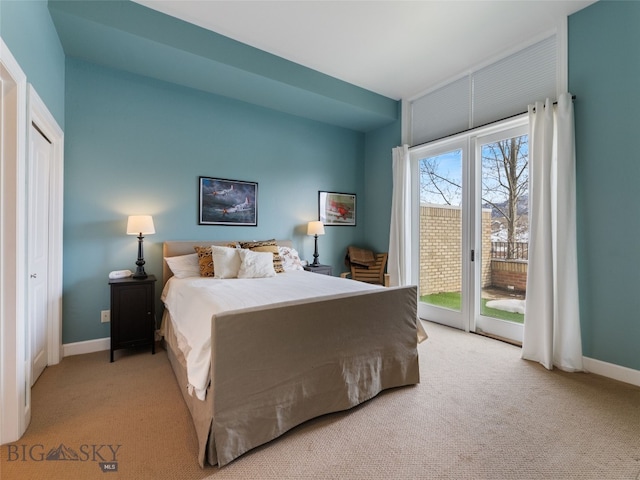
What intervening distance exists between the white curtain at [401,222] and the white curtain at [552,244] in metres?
1.53

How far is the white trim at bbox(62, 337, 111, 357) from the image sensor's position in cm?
283

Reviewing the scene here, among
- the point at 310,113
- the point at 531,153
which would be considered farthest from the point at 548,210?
the point at 310,113

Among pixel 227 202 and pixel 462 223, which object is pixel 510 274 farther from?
pixel 227 202

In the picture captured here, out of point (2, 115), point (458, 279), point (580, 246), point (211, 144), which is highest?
point (211, 144)

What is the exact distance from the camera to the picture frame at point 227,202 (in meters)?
3.53

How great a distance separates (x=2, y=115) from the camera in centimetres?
161

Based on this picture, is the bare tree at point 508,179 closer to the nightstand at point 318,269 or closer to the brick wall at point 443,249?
the brick wall at point 443,249

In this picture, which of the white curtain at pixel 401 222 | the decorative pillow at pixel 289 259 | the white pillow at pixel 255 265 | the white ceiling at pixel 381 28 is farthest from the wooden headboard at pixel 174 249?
the white curtain at pixel 401 222

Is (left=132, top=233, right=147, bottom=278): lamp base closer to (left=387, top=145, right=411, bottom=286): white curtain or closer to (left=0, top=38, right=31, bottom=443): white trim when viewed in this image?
(left=0, top=38, right=31, bottom=443): white trim

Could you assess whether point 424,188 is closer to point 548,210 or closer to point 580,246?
point 548,210

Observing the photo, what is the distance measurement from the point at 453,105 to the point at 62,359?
499cm

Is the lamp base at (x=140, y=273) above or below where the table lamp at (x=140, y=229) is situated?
below

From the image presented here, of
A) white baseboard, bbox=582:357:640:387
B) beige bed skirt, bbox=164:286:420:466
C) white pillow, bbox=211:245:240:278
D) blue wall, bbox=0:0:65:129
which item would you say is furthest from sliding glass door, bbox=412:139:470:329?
blue wall, bbox=0:0:65:129

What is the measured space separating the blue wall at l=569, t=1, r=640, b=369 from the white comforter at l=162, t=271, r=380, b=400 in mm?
1949
